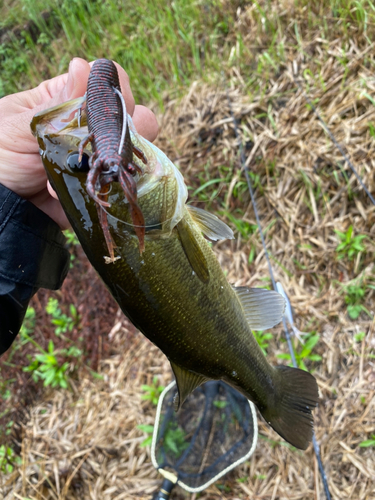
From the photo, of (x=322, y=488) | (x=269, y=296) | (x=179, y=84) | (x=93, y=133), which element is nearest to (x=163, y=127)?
(x=179, y=84)

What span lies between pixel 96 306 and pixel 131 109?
2727 mm

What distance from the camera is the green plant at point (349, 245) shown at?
8.79 ft

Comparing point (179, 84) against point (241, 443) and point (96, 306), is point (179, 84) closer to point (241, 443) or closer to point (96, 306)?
point (96, 306)

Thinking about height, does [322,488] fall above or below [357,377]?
below

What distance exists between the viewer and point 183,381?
1667 millimetres

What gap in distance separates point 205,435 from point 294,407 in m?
1.30

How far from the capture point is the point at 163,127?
4246mm

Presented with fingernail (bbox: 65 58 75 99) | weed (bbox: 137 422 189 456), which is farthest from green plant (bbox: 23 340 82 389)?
fingernail (bbox: 65 58 75 99)

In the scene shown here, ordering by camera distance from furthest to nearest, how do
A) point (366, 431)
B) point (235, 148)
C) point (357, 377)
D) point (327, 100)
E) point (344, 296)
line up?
point (235, 148) < point (327, 100) < point (344, 296) < point (357, 377) < point (366, 431)

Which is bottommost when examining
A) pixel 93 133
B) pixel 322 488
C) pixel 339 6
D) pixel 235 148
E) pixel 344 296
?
pixel 322 488

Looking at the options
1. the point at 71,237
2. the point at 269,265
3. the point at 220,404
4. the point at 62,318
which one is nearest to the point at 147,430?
the point at 220,404

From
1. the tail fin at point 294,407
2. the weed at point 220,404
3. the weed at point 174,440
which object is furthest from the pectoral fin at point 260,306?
the weed at point 174,440

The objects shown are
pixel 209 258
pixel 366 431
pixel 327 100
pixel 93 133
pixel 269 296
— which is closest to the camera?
pixel 93 133

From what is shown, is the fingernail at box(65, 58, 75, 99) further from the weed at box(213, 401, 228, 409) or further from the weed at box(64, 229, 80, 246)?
the weed at box(64, 229, 80, 246)
